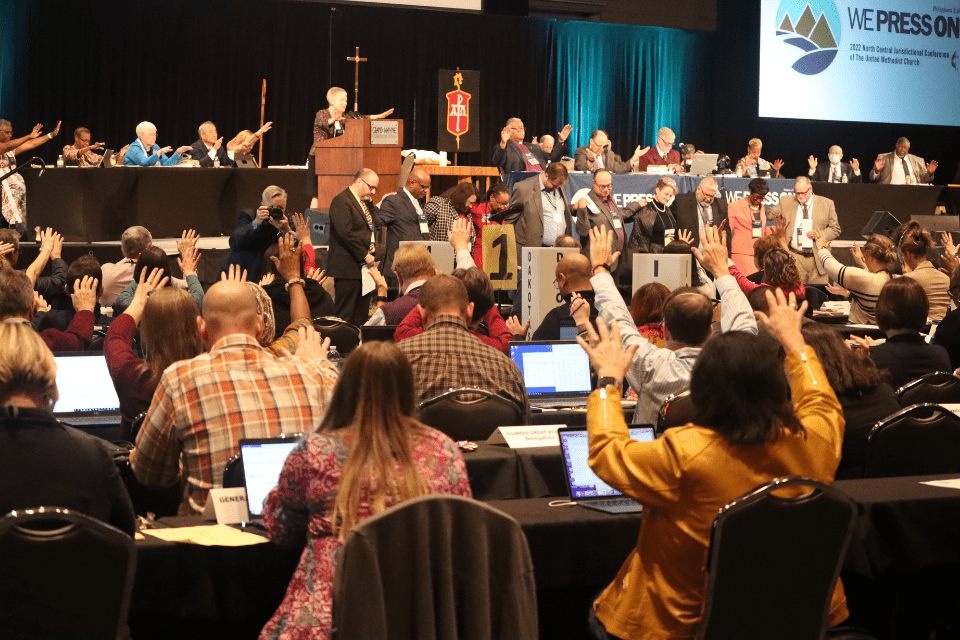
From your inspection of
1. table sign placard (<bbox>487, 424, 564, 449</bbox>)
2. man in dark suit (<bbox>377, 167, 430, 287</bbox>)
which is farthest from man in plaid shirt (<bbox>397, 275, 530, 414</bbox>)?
man in dark suit (<bbox>377, 167, 430, 287</bbox>)

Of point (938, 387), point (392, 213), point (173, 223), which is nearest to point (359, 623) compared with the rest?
point (938, 387)

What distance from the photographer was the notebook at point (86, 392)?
4695mm

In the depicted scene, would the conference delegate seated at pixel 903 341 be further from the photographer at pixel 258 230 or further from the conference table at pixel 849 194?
the conference table at pixel 849 194

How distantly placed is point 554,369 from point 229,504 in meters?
2.77

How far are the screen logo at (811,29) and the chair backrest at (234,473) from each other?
51.2ft

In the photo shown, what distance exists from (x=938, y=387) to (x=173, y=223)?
364 inches

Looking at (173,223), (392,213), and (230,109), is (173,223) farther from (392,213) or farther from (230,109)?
(230,109)

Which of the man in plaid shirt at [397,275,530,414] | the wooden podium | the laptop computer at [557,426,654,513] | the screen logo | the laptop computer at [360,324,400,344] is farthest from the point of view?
the screen logo

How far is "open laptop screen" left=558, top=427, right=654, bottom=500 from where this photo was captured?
135 inches

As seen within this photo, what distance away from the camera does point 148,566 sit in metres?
2.83

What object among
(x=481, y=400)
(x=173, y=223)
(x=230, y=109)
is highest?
(x=230, y=109)

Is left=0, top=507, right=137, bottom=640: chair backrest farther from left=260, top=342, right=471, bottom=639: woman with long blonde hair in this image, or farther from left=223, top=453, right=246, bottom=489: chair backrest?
left=223, top=453, right=246, bottom=489: chair backrest

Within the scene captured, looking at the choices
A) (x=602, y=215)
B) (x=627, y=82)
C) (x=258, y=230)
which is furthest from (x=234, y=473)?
(x=627, y=82)

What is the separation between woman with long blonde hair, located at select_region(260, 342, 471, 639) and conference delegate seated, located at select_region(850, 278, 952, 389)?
3072mm
